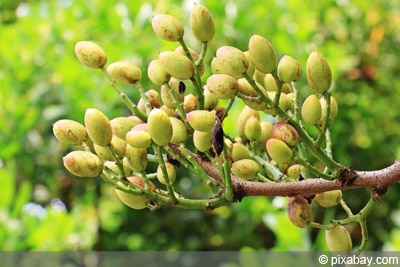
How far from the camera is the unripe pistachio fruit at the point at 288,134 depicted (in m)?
0.86

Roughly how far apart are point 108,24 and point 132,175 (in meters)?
1.93

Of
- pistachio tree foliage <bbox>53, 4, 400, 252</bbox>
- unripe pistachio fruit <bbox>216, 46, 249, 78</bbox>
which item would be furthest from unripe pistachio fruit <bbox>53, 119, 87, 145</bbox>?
unripe pistachio fruit <bbox>216, 46, 249, 78</bbox>

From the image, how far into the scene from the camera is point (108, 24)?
109 inches

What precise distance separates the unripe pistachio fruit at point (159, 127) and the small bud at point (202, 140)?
0.04 metres

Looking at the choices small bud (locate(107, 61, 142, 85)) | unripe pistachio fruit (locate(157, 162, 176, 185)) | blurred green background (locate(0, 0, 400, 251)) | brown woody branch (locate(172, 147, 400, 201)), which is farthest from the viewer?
blurred green background (locate(0, 0, 400, 251))

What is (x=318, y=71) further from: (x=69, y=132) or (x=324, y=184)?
(x=69, y=132)

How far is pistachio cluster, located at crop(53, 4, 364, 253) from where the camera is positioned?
0.84 metres

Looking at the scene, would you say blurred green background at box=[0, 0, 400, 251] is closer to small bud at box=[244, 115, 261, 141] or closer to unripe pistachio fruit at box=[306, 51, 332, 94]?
small bud at box=[244, 115, 261, 141]

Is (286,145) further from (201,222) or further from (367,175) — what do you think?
(201,222)

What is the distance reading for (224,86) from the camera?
0.85 m

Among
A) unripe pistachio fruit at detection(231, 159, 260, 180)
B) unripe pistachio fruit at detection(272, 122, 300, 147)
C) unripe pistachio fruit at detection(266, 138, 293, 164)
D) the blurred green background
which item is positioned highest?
unripe pistachio fruit at detection(272, 122, 300, 147)

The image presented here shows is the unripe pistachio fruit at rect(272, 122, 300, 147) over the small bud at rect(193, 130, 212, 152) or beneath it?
over

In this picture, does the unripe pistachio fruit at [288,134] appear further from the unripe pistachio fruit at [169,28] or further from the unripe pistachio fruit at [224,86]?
the unripe pistachio fruit at [169,28]

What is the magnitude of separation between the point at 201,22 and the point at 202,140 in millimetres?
165
